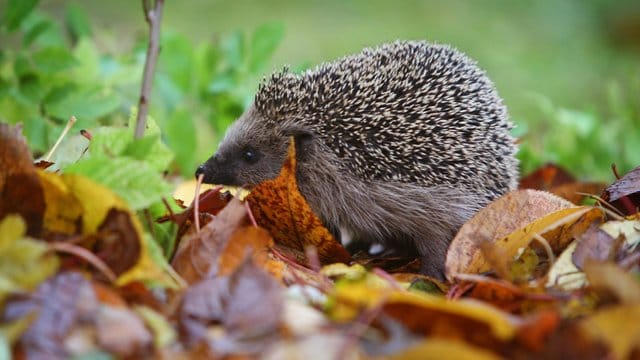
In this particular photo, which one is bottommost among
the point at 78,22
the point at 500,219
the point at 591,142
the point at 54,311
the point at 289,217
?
the point at 54,311

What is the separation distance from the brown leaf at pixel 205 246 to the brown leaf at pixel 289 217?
373 mm

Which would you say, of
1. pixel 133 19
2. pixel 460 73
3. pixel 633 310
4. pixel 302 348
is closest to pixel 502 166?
pixel 460 73

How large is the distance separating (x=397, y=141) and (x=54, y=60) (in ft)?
5.88

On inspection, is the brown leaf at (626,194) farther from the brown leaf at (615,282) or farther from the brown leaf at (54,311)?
the brown leaf at (54,311)

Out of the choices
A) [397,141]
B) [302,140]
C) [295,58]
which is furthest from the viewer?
[295,58]

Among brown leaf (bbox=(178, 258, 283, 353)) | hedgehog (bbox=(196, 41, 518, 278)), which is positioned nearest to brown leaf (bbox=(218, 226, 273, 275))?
brown leaf (bbox=(178, 258, 283, 353))

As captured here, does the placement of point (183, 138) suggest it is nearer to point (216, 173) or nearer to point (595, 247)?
point (216, 173)

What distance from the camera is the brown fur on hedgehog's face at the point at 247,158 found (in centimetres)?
415

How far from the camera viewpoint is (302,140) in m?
3.96

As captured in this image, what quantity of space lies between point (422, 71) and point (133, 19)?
34.3 ft

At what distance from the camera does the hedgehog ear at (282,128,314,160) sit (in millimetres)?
3924

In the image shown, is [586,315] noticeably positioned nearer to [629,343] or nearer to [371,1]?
[629,343]

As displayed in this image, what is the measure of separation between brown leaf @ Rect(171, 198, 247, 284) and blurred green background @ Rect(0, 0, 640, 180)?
6.75ft

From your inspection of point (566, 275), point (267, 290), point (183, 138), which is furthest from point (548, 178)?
point (267, 290)
